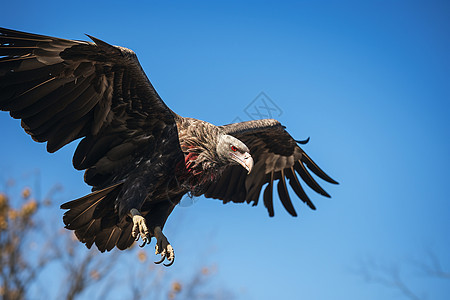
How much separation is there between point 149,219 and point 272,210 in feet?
7.83

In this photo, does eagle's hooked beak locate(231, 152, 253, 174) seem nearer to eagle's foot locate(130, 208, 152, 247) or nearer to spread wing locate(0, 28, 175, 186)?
spread wing locate(0, 28, 175, 186)

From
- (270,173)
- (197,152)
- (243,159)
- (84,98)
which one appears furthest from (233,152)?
(270,173)

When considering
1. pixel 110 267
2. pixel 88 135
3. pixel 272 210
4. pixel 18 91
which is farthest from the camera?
pixel 110 267

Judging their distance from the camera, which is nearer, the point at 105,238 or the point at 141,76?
the point at 141,76

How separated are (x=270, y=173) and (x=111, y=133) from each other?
110 inches

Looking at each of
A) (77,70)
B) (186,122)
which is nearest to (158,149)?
(186,122)

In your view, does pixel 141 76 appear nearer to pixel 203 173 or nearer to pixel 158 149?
pixel 158 149

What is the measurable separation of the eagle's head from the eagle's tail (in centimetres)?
104

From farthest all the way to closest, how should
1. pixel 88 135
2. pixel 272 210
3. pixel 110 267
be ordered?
pixel 110 267
pixel 272 210
pixel 88 135

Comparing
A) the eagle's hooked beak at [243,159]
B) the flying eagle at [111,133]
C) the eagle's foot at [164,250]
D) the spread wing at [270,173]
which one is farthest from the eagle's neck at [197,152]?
the spread wing at [270,173]

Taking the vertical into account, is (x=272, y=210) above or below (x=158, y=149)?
above

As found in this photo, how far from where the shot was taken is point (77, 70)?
13.9 feet

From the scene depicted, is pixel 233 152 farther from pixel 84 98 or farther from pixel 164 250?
pixel 84 98

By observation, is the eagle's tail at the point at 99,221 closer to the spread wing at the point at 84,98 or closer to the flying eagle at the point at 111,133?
the flying eagle at the point at 111,133
